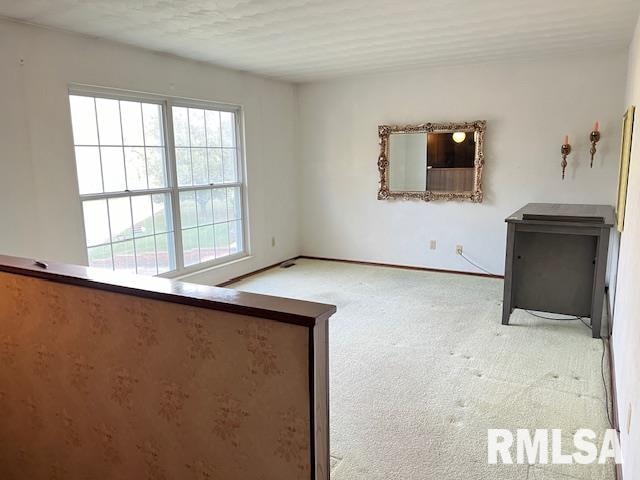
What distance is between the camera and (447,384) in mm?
2707

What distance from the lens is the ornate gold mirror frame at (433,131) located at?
492cm

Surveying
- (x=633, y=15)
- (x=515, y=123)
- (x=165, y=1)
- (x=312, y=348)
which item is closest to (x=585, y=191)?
(x=515, y=123)

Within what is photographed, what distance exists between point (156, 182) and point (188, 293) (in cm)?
312

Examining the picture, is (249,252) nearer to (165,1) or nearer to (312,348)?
(165,1)

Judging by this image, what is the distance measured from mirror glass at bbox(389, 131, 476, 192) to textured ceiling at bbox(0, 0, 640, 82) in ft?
2.91

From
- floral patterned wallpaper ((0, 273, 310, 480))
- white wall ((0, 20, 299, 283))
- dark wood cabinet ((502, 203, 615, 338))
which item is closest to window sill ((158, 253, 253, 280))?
white wall ((0, 20, 299, 283))

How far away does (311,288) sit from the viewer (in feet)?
15.7

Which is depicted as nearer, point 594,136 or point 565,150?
point 594,136

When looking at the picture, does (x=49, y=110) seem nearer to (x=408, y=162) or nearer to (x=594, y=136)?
(x=408, y=162)

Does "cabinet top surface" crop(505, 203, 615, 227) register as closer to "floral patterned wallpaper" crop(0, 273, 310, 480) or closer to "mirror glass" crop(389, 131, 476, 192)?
"mirror glass" crop(389, 131, 476, 192)

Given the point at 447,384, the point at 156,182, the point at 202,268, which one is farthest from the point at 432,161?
the point at 447,384

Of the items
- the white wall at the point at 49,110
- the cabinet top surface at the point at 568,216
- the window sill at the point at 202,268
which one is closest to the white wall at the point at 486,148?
the cabinet top surface at the point at 568,216

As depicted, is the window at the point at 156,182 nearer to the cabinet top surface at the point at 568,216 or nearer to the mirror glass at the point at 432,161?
the mirror glass at the point at 432,161

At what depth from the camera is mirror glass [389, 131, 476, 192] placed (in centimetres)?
502
